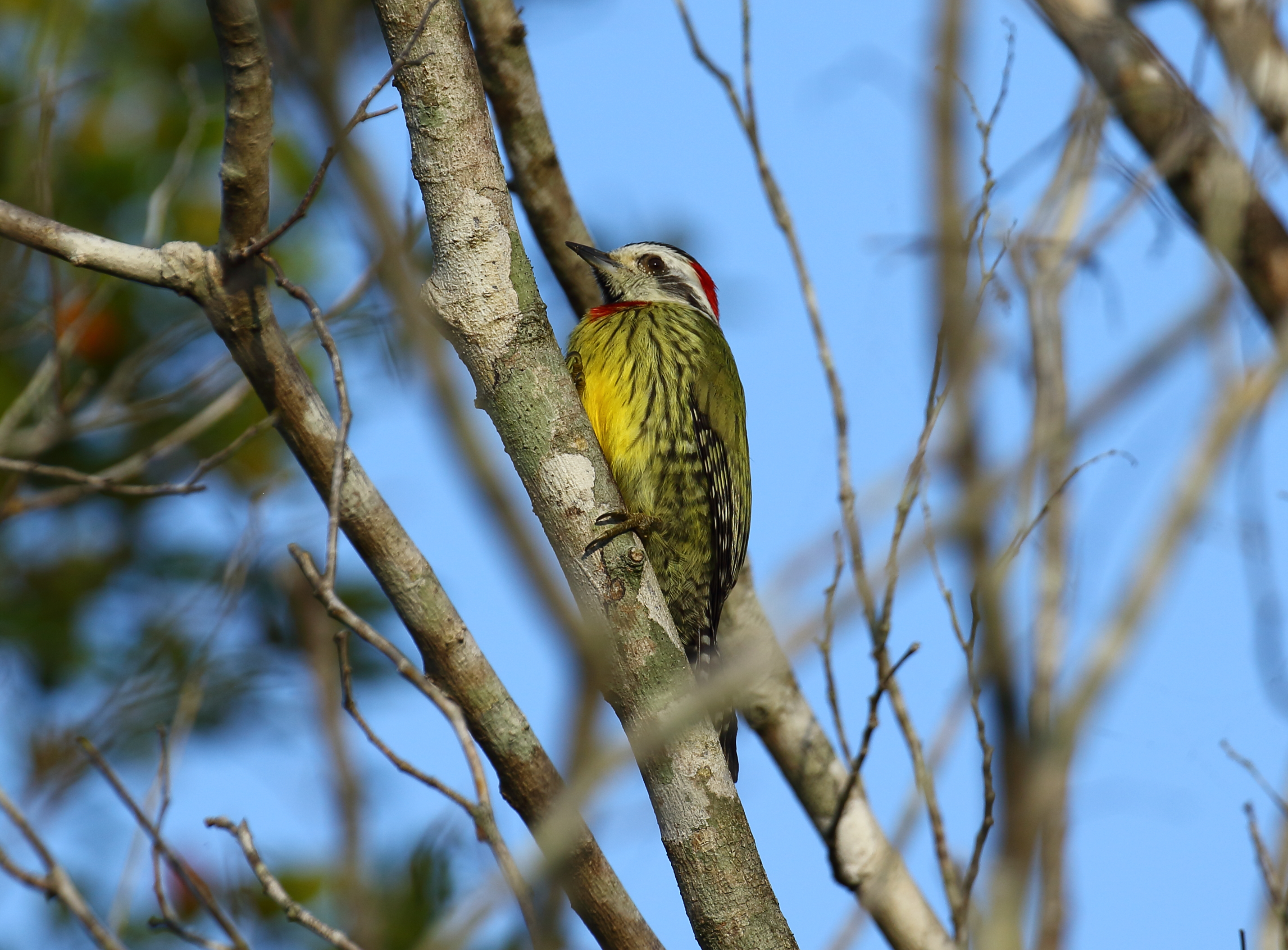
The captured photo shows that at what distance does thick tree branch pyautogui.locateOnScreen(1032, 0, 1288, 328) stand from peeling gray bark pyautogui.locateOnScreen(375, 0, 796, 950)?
232 centimetres

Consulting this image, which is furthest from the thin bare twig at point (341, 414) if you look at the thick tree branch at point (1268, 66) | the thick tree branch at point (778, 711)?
the thick tree branch at point (1268, 66)

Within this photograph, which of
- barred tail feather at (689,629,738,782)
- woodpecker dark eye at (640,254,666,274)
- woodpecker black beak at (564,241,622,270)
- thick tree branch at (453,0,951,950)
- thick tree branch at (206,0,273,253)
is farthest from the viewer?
woodpecker dark eye at (640,254,666,274)

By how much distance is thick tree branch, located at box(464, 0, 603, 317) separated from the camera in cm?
416

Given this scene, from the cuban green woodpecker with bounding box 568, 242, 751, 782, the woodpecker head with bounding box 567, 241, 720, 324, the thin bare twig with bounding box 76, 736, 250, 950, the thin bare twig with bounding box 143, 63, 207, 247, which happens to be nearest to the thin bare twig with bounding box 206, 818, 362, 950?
the thin bare twig with bounding box 76, 736, 250, 950

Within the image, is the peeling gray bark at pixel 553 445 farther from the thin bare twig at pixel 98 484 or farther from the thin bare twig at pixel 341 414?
the thin bare twig at pixel 98 484

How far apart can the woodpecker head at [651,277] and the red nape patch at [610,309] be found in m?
0.10

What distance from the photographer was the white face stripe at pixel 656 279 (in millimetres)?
5172

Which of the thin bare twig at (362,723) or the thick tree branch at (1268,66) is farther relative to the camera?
the thick tree branch at (1268,66)

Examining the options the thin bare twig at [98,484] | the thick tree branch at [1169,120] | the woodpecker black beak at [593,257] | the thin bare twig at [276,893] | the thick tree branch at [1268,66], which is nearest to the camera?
the thin bare twig at [276,893]

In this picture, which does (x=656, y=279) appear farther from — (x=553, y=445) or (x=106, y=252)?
(x=106, y=252)

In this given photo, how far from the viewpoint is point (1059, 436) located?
1.01 metres

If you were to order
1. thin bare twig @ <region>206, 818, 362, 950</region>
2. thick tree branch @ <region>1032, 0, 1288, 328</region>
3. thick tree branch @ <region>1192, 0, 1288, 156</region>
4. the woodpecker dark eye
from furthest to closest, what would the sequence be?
the woodpecker dark eye → thick tree branch @ <region>1032, 0, 1288, 328</region> → thick tree branch @ <region>1192, 0, 1288, 156</region> → thin bare twig @ <region>206, 818, 362, 950</region>

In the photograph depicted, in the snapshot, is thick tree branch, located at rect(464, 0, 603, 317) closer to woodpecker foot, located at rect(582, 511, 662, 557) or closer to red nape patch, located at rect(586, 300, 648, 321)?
red nape patch, located at rect(586, 300, 648, 321)

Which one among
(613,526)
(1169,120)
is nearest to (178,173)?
(613,526)
